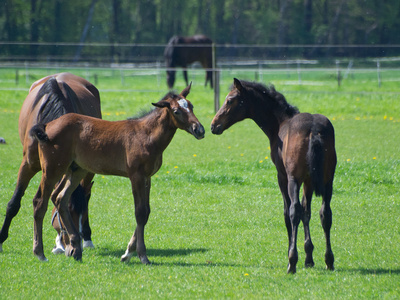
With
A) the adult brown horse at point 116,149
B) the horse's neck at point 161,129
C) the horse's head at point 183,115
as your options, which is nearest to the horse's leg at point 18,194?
the adult brown horse at point 116,149

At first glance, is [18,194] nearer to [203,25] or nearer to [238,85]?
[238,85]

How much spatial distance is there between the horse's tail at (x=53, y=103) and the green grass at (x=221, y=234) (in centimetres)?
156

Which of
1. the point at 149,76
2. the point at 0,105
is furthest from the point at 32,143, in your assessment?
the point at 149,76

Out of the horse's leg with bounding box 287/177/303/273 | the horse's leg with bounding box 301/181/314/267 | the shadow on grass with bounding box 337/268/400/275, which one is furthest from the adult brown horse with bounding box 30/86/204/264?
the shadow on grass with bounding box 337/268/400/275

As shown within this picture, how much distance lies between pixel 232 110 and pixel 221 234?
5.58 ft

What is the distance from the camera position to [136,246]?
6.07 metres

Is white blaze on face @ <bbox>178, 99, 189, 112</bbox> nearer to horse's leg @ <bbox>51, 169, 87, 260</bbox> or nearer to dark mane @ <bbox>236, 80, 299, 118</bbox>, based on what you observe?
dark mane @ <bbox>236, 80, 299, 118</bbox>

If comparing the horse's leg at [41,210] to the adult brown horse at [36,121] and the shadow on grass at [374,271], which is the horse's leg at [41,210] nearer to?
the adult brown horse at [36,121]

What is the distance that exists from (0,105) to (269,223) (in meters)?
15.5

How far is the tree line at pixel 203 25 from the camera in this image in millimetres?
44062

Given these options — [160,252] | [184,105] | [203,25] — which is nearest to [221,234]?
[160,252]

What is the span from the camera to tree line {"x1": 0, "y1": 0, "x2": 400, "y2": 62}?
4406cm

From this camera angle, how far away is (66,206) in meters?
6.25

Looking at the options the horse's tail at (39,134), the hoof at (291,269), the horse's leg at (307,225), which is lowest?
the hoof at (291,269)
